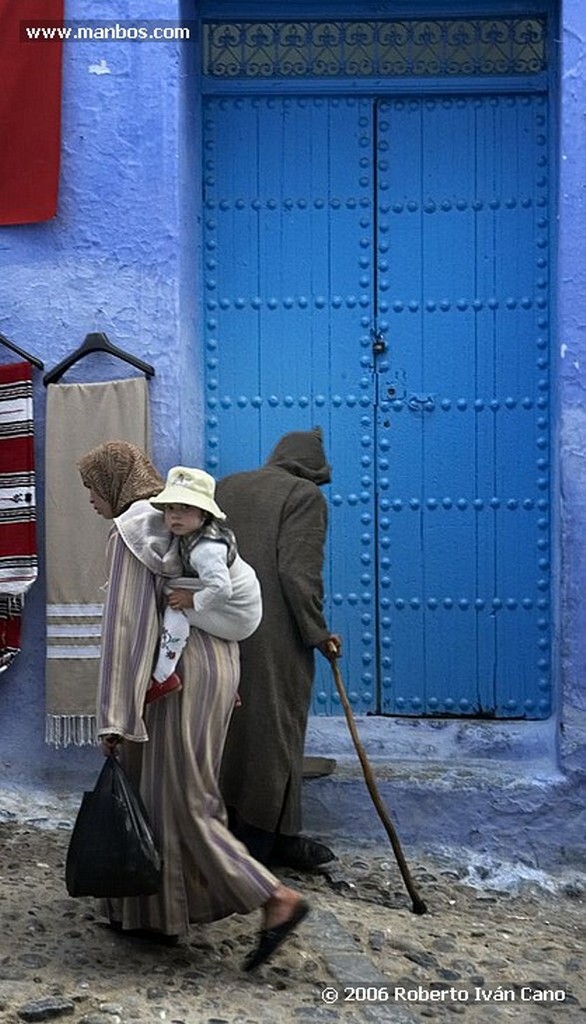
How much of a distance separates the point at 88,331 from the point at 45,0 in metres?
1.26

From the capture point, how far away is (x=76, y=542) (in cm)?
527

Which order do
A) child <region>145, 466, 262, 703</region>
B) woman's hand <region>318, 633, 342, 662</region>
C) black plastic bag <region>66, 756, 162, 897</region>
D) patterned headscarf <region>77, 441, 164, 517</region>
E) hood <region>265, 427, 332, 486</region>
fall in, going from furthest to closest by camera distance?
hood <region>265, 427, 332, 486</region>
woman's hand <region>318, 633, 342, 662</region>
patterned headscarf <region>77, 441, 164, 517</region>
child <region>145, 466, 262, 703</region>
black plastic bag <region>66, 756, 162, 897</region>

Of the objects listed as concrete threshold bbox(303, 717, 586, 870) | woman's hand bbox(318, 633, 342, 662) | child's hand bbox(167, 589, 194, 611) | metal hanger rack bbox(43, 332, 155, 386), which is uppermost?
metal hanger rack bbox(43, 332, 155, 386)

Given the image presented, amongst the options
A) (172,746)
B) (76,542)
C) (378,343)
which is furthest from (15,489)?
(172,746)

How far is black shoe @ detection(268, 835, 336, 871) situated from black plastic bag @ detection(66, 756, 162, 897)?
117cm

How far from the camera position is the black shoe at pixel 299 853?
195 inches

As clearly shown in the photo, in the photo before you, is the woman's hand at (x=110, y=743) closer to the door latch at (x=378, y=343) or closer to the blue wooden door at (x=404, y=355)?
the blue wooden door at (x=404, y=355)

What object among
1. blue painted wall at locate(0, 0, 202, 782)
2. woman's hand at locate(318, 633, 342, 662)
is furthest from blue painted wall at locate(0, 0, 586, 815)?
woman's hand at locate(318, 633, 342, 662)

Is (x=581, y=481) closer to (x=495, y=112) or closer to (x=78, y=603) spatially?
(x=495, y=112)

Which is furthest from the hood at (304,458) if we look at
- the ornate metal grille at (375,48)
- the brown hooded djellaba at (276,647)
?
the ornate metal grille at (375,48)

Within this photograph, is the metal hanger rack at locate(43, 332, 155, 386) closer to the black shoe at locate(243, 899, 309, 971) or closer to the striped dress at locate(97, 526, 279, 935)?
the striped dress at locate(97, 526, 279, 935)

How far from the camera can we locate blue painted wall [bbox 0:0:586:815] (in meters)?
5.19

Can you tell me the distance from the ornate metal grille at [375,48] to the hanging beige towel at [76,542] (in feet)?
4.74

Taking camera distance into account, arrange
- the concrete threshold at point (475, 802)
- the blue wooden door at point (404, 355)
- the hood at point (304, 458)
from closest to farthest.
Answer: the hood at point (304, 458) → the concrete threshold at point (475, 802) → the blue wooden door at point (404, 355)
